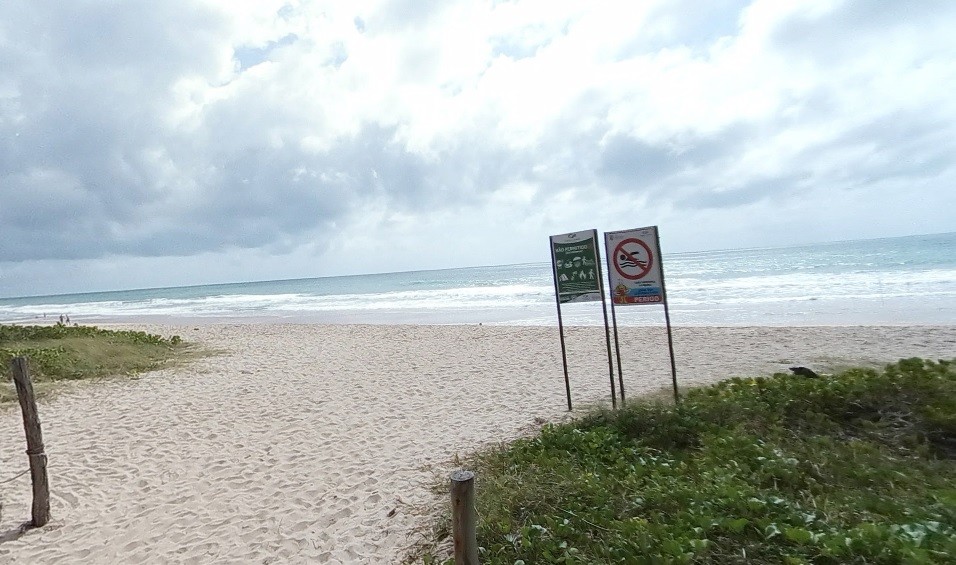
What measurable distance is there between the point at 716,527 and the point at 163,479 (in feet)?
17.6

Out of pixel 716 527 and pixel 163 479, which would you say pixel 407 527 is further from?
pixel 163 479

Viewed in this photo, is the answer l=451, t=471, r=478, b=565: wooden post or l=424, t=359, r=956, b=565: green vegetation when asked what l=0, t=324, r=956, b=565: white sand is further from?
l=451, t=471, r=478, b=565: wooden post

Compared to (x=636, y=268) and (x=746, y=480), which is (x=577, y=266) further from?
(x=746, y=480)

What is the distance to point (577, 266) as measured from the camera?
21.6 feet

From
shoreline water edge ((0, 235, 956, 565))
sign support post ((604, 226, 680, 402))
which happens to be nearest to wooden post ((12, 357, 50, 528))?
shoreline water edge ((0, 235, 956, 565))

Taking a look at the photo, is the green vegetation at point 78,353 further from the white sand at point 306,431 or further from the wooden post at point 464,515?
the wooden post at point 464,515

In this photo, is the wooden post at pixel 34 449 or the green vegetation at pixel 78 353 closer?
the wooden post at pixel 34 449

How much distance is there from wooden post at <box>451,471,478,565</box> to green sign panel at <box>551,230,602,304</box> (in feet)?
→ 14.0

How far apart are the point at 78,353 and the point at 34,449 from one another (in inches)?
342

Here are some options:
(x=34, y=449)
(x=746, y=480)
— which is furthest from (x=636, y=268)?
(x=34, y=449)

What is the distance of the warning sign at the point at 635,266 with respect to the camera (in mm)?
6172

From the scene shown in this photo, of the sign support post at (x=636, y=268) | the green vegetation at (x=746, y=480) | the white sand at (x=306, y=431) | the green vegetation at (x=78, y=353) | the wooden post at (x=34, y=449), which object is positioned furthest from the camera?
the green vegetation at (x=78, y=353)

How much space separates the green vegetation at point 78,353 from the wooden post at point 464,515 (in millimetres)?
9975

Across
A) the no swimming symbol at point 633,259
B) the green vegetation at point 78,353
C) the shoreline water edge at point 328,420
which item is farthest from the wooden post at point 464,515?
the green vegetation at point 78,353
